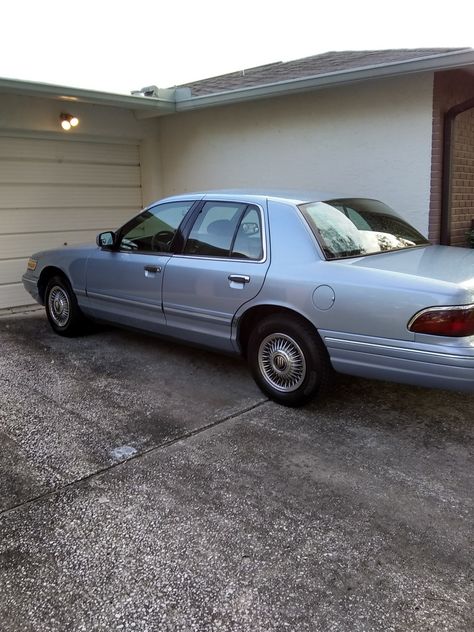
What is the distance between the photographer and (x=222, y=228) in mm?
4945

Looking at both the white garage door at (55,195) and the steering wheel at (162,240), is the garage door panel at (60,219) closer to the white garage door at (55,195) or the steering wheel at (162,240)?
the white garage door at (55,195)

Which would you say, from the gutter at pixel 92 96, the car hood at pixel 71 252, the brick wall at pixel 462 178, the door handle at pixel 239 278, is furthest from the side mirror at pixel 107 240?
the brick wall at pixel 462 178

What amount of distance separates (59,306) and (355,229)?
145 inches

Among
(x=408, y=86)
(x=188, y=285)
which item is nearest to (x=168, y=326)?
(x=188, y=285)

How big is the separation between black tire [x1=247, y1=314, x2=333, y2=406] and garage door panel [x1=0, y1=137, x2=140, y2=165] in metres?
5.34

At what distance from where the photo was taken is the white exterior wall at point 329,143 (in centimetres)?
646

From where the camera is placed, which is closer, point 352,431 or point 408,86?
point 352,431

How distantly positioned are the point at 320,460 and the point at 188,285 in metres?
2.00

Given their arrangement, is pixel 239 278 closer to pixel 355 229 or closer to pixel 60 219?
pixel 355 229

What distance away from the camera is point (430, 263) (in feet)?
13.7

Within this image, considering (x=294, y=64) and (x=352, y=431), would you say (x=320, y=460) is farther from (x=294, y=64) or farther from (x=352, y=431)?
(x=294, y=64)

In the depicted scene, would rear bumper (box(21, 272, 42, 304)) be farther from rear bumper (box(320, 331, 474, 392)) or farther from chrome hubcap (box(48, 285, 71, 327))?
rear bumper (box(320, 331, 474, 392))

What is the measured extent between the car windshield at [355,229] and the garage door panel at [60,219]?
17.1ft

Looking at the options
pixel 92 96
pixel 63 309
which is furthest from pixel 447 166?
pixel 63 309
